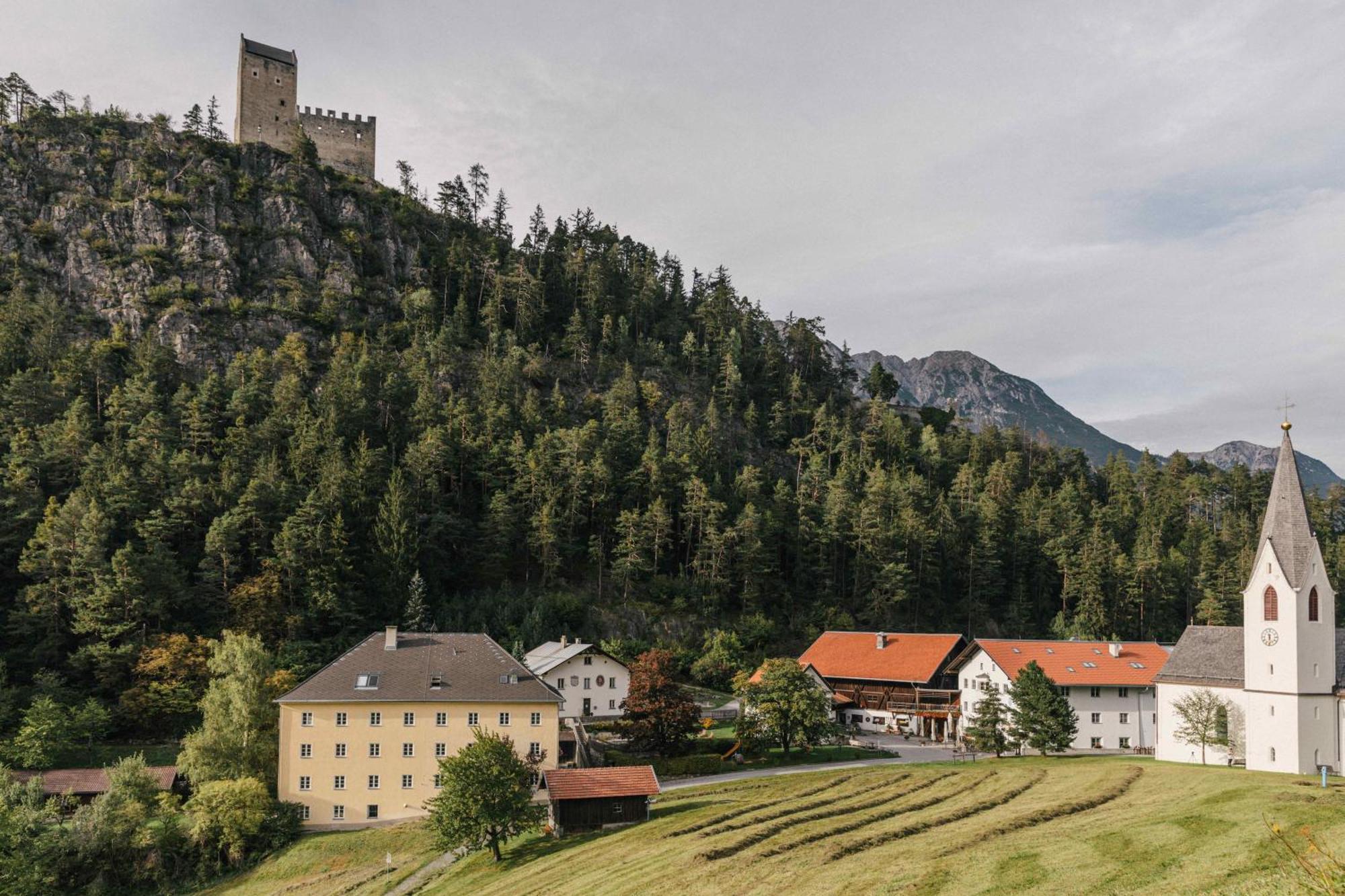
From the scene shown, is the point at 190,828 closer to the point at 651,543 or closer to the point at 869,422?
the point at 651,543

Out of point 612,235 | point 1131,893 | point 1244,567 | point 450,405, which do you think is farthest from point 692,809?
point 612,235

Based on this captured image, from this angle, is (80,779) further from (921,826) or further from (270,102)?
(270,102)

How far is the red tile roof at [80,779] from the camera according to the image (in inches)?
1758

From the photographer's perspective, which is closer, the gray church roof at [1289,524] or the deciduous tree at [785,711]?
the gray church roof at [1289,524]

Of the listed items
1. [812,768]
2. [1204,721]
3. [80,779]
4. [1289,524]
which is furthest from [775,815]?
[80,779]

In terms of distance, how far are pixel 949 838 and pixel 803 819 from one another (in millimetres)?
6562

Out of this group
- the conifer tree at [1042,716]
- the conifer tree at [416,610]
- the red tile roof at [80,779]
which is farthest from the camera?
the conifer tree at [416,610]

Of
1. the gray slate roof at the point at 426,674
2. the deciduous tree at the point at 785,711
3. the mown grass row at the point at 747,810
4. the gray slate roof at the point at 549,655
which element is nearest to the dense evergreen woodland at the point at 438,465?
the gray slate roof at the point at 549,655

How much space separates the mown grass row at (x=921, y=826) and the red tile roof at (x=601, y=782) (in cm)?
1179

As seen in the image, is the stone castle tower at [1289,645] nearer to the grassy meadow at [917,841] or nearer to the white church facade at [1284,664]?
the white church facade at [1284,664]

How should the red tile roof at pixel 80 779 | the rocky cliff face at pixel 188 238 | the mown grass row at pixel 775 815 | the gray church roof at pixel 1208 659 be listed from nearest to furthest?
the mown grass row at pixel 775 815 → the red tile roof at pixel 80 779 → the gray church roof at pixel 1208 659 → the rocky cliff face at pixel 188 238

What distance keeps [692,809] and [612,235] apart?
103685mm

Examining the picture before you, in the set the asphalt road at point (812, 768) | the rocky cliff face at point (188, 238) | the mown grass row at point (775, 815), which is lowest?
the asphalt road at point (812, 768)

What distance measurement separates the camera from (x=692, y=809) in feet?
126
